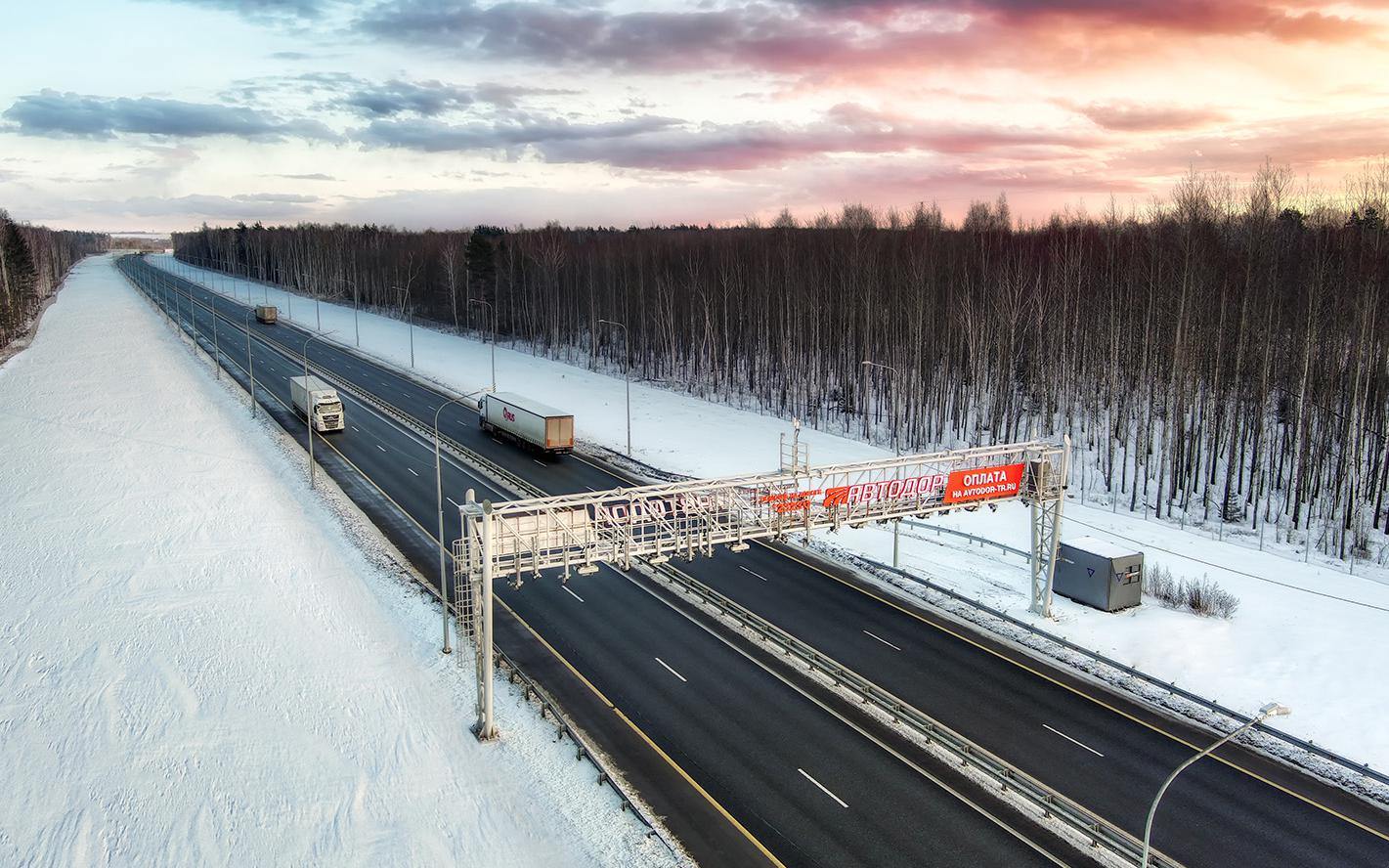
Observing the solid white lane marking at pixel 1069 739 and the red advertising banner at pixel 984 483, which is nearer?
the solid white lane marking at pixel 1069 739

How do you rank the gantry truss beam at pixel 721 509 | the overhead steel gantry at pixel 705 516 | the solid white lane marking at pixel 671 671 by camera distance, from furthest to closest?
the solid white lane marking at pixel 671 671 → the gantry truss beam at pixel 721 509 → the overhead steel gantry at pixel 705 516

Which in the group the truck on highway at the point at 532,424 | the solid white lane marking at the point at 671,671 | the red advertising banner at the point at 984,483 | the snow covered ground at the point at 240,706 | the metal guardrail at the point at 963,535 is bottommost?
the snow covered ground at the point at 240,706

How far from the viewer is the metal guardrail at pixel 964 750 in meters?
21.4

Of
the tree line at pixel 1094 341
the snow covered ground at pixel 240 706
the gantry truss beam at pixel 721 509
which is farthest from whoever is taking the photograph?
the tree line at pixel 1094 341

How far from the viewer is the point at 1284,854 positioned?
21.6m

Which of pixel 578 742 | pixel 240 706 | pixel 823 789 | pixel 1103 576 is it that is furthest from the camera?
pixel 1103 576

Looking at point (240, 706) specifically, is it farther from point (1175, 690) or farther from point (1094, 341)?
point (1094, 341)

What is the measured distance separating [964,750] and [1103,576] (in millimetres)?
16048

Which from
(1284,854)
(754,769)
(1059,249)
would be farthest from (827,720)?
(1059,249)

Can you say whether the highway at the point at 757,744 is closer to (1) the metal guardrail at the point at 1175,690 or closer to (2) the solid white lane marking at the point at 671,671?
(2) the solid white lane marking at the point at 671,671

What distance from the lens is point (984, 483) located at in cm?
3638

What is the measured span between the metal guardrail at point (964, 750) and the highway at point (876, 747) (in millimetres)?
1311

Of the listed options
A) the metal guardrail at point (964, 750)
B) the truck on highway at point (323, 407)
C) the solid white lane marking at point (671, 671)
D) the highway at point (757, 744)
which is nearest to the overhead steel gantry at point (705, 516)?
the highway at point (757, 744)

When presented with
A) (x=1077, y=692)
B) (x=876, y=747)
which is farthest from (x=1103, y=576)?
(x=876, y=747)
